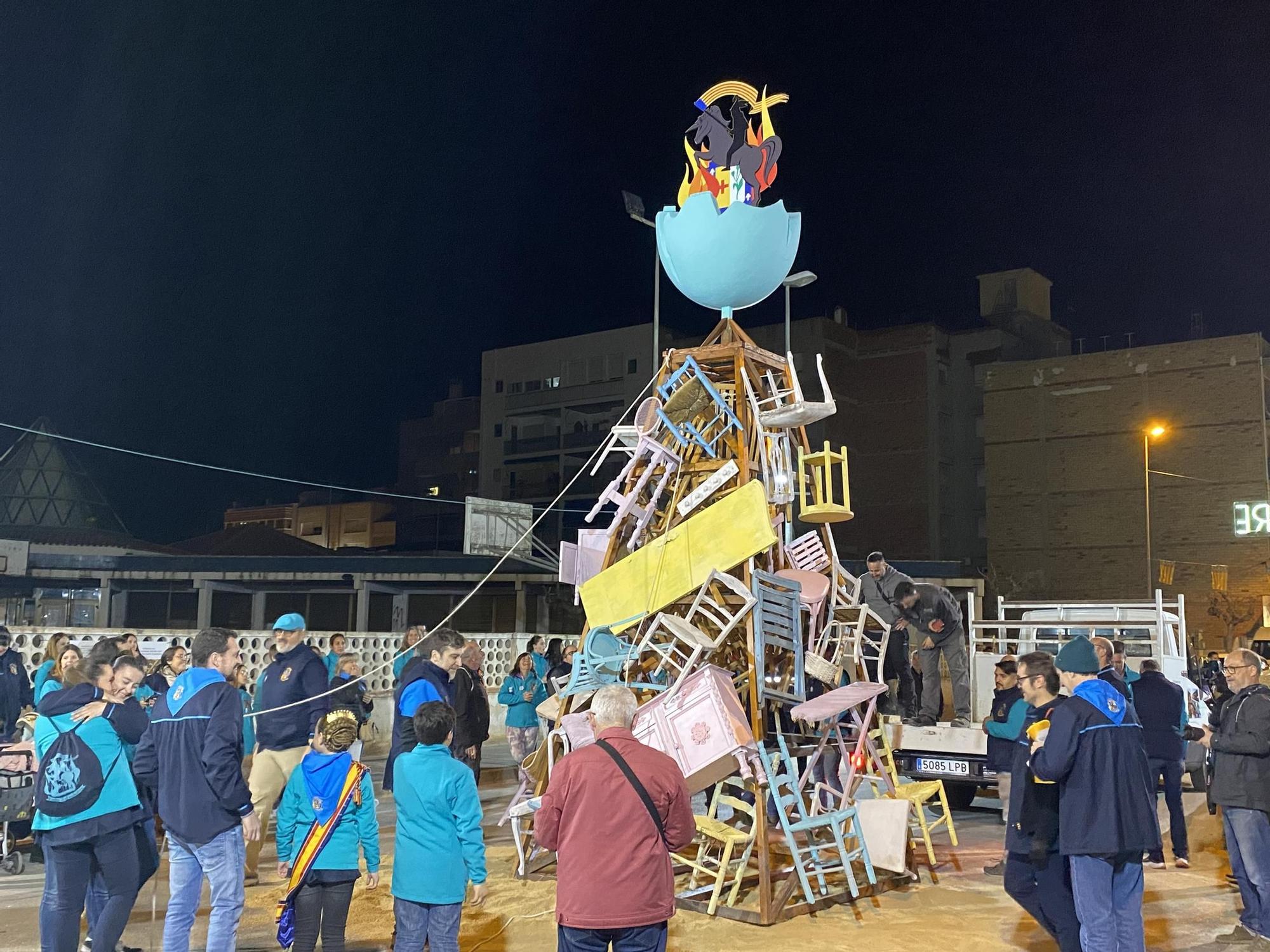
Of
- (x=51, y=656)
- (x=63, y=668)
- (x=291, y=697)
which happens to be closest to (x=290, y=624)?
(x=291, y=697)

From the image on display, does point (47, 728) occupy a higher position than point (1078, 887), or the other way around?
point (47, 728)

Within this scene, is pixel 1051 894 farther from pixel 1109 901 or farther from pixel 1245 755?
pixel 1245 755

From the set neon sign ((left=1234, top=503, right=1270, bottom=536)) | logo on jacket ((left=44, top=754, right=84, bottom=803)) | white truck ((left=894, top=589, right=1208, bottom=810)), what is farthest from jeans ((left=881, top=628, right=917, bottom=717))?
neon sign ((left=1234, top=503, right=1270, bottom=536))

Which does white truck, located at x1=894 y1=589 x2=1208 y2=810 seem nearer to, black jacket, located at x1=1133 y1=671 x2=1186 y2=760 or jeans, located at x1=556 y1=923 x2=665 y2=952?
black jacket, located at x1=1133 y1=671 x2=1186 y2=760

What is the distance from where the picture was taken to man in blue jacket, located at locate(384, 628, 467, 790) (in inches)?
251

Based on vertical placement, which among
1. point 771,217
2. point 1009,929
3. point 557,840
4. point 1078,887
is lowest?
point 1009,929

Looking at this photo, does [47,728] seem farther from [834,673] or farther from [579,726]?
[834,673]

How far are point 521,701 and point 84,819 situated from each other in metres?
8.16

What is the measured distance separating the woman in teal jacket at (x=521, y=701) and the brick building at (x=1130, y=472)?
3239cm

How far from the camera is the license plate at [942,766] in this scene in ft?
34.7

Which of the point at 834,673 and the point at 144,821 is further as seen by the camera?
the point at 834,673

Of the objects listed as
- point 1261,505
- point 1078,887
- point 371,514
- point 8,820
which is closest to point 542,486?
point 371,514

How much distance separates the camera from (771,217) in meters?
8.34

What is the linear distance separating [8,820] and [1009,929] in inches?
291
